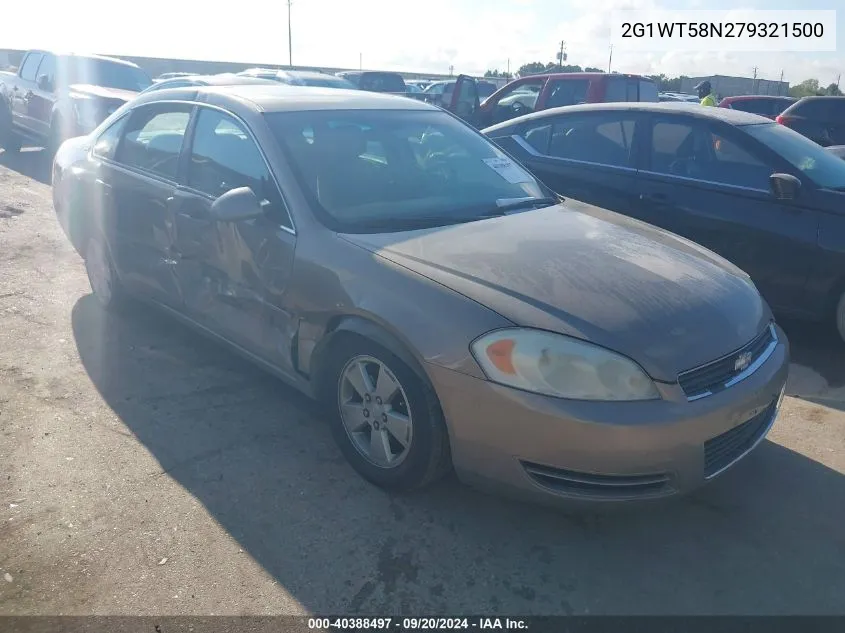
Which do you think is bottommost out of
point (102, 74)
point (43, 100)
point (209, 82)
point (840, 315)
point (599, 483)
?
point (599, 483)

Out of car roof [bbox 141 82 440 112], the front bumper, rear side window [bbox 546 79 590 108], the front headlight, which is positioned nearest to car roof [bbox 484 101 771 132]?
car roof [bbox 141 82 440 112]

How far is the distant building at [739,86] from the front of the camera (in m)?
46.2

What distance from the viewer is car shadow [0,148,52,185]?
34.9ft

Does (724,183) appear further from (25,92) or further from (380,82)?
(380,82)

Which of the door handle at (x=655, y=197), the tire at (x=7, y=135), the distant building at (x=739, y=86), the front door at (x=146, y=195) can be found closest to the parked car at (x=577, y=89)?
the door handle at (x=655, y=197)

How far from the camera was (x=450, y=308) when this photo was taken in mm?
2732

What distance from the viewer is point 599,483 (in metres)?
2.61

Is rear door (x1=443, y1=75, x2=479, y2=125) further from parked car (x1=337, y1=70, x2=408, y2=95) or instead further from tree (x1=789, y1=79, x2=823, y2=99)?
tree (x1=789, y1=79, x2=823, y2=99)

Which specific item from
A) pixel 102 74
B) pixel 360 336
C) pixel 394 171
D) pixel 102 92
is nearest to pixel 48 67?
pixel 102 74

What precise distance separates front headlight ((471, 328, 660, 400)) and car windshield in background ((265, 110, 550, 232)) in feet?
3.06

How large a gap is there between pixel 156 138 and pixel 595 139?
3.33 meters

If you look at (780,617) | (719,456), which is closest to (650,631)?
(780,617)

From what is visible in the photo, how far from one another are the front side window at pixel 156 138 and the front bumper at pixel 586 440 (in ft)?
7.78

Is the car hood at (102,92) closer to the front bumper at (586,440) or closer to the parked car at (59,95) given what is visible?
the parked car at (59,95)
